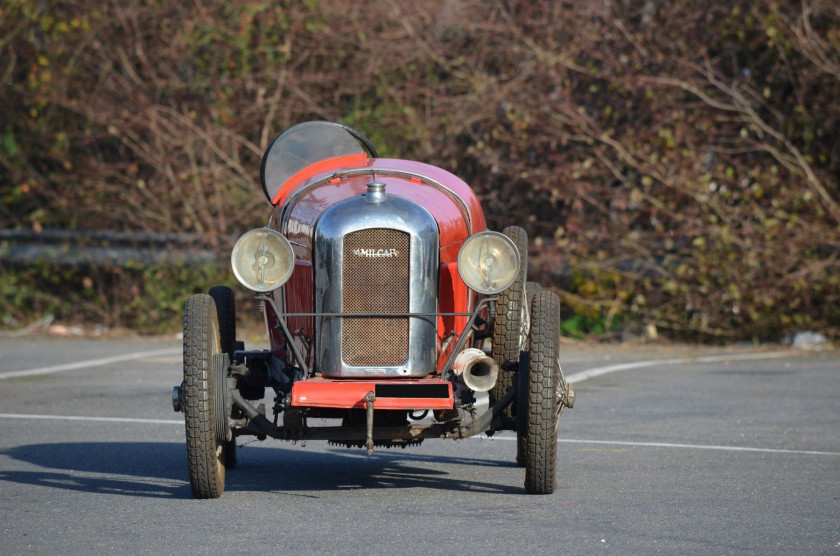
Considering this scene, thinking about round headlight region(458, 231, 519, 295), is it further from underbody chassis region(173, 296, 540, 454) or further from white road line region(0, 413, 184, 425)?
white road line region(0, 413, 184, 425)

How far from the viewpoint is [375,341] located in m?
6.32

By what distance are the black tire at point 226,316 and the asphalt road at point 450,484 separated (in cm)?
71

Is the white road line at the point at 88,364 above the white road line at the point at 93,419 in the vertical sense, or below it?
below

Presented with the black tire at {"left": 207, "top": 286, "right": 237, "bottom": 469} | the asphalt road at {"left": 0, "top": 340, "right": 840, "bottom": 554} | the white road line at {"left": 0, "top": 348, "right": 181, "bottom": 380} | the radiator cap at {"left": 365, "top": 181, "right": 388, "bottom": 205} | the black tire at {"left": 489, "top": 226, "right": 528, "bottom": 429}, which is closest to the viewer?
the asphalt road at {"left": 0, "top": 340, "right": 840, "bottom": 554}

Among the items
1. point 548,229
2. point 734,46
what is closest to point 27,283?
point 548,229

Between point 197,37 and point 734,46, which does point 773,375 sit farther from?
point 197,37

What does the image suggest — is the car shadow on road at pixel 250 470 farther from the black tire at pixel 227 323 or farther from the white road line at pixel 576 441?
the white road line at pixel 576 441

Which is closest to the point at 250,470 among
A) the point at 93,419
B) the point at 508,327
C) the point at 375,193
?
the point at 508,327

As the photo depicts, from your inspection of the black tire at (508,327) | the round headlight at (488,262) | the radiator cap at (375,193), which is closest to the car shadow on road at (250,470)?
the black tire at (508,327)

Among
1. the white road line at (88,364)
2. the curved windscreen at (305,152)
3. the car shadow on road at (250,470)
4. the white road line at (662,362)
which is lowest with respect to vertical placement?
the white road line at (88,364)

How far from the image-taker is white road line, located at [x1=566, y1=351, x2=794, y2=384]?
1221 centimetres

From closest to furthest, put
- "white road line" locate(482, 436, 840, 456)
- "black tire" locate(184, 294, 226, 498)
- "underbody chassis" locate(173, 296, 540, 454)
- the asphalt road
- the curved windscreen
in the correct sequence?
the asphalt road
"underbody chassis" locate(173, 296, 540, 454)
"black tire" locate(184, 294, 226, 498)
the curved windscreen
"white road line" locate(482, 436, 840, 456)

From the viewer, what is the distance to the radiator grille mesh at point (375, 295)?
632cm

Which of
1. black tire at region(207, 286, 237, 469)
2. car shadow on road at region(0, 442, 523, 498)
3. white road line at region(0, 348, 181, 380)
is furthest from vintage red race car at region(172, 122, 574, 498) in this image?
white road line at region(0, 348, 181, 380)
